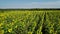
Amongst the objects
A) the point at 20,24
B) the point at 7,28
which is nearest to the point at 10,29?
the point at 7,28

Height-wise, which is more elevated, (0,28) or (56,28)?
(0,28)

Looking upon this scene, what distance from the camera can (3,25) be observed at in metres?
9.96

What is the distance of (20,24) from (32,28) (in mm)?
763

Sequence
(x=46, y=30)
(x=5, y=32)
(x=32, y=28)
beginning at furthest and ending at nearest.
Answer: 1. (x=46, y=30)
2. (x=32, y=28)
3. (x=5, y=32)

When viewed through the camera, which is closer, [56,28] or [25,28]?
[25,28]

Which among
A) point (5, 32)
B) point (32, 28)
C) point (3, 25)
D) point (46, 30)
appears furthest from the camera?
point (46, 30)

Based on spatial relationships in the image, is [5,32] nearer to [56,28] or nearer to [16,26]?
[16,26]

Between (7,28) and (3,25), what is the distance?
1.69 ft

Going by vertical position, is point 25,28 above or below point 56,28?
above

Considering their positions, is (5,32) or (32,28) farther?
(32,28)

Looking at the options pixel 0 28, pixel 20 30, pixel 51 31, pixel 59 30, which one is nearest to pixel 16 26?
pixel 20 30

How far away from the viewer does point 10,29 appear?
935 cm

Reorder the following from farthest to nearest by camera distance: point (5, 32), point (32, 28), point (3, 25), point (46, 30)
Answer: point (46, 30) < point (32, 28) < point (3, 25) < point (5, 32)

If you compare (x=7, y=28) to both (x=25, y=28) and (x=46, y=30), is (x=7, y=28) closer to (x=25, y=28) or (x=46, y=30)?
(x=25, y=28)
